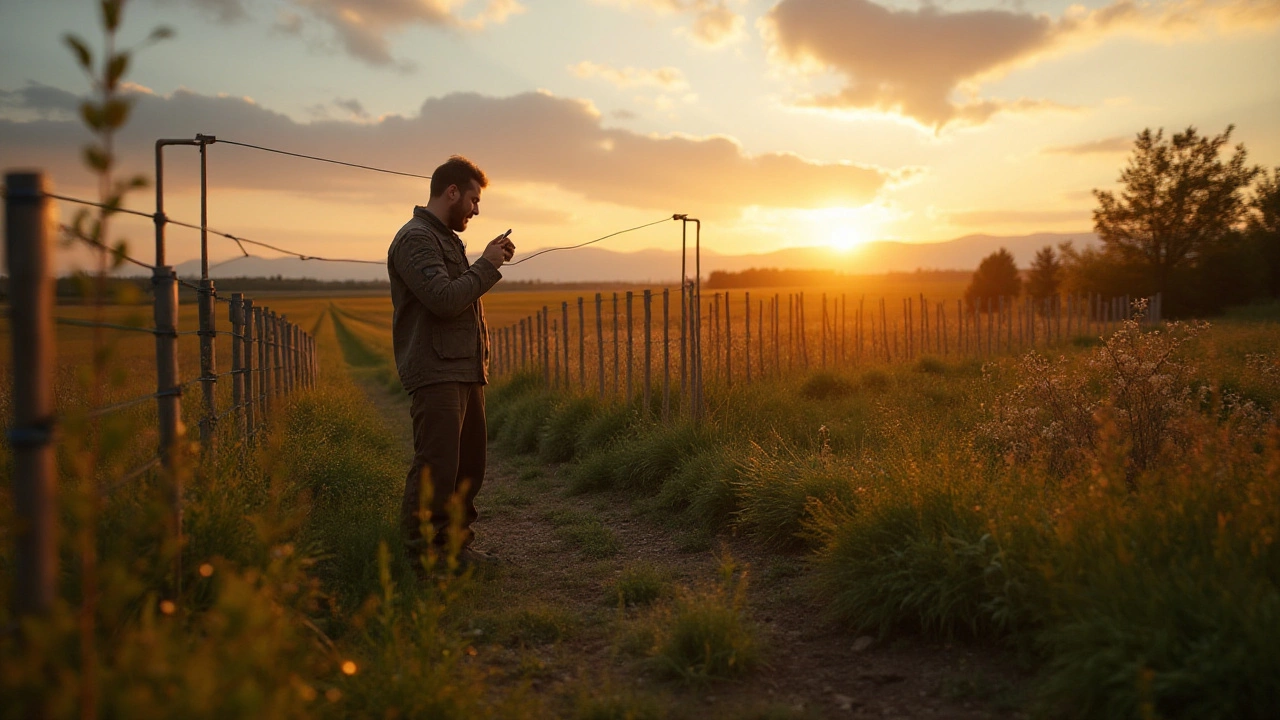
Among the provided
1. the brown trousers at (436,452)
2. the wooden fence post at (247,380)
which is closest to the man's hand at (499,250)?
the brown trousers at (436,452)

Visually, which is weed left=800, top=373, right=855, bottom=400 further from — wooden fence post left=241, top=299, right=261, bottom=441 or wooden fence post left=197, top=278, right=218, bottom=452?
wooden fence post left=197, top=278, right=218, bottom=452

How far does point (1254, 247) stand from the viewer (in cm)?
3584

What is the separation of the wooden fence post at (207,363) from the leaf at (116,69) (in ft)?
10.0

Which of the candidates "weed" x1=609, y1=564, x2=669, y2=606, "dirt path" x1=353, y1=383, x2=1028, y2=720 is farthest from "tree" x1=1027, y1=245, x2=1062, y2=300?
"weed" x1=609, y1=564, x2=669, y2=606

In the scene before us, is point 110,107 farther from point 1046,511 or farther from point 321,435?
point 321,435

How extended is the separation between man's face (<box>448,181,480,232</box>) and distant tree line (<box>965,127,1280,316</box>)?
37800 mm

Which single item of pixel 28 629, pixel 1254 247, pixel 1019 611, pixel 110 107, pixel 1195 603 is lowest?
pixel 1019 611

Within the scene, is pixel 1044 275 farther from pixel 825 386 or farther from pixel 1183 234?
pixel 825 386

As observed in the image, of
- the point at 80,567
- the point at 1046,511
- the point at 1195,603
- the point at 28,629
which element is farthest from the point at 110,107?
the point at 1046,511

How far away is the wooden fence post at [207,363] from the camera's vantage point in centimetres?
479

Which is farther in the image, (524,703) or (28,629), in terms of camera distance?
(524,703)

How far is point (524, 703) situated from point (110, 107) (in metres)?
2.32

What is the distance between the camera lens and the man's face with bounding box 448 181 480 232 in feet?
15.1

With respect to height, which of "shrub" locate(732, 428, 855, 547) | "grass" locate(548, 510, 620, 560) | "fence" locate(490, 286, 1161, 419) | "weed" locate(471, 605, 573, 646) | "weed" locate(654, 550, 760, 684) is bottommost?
"grass" locate(548, 510, 620, 560)
